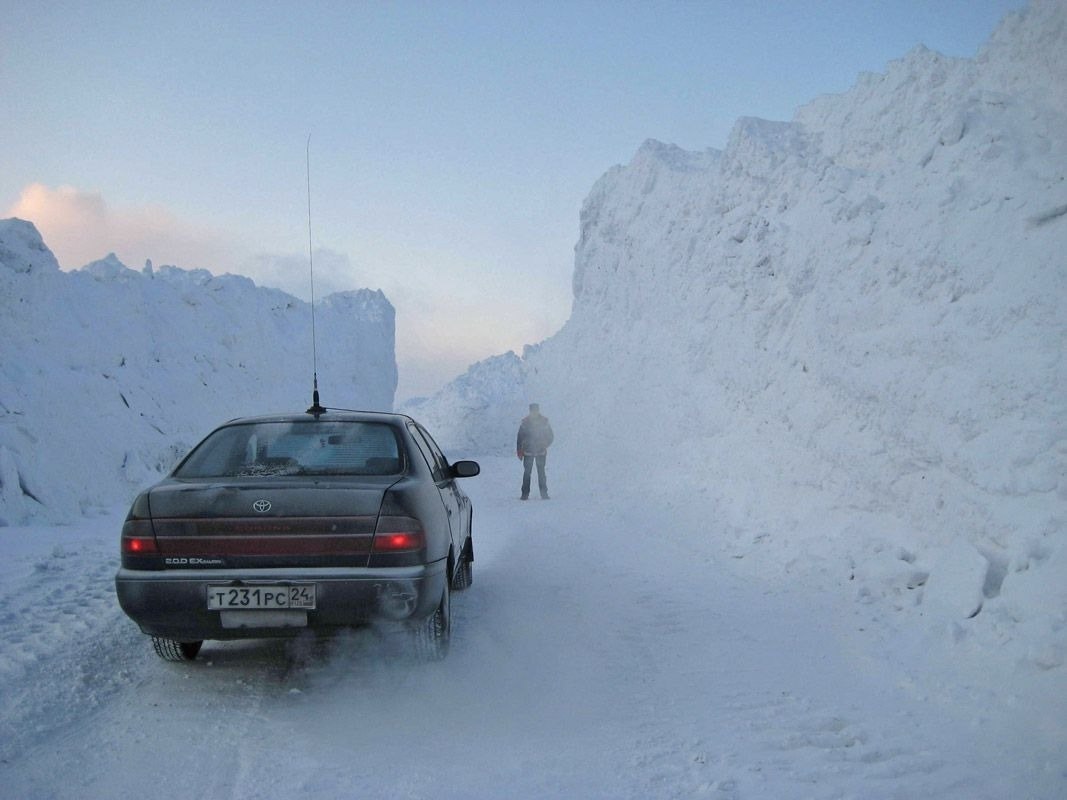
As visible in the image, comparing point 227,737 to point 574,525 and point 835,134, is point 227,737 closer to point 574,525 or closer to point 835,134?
point 574,525

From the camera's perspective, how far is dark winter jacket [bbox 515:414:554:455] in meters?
13.5

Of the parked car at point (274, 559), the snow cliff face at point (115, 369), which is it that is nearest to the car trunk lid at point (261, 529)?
the parked car at point (274, 559)

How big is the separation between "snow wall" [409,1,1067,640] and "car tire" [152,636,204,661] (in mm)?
4677

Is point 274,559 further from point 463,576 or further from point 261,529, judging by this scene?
point 463,576

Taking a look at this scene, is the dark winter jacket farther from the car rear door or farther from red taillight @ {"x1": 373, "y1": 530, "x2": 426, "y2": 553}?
red taillight @ {"x1": 373, "y1": 530, "x2": 426, "y2": 553}

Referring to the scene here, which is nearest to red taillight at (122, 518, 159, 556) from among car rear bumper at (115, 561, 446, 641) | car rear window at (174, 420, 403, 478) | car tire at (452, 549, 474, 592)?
car rear bumper at (115, 561, 446, 641)

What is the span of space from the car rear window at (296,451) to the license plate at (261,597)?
72 centimetres

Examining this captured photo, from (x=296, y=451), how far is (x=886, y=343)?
5.86 meters

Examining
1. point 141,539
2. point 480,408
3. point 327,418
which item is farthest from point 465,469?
point 480,408

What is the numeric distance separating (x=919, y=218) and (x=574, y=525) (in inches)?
212

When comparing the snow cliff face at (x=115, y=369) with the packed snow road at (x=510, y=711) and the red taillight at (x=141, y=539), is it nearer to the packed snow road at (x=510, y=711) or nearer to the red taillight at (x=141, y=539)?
the packed snow road at (x=510, y=711)

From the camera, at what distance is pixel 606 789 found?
3.01m

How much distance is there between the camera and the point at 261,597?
12.2 ft

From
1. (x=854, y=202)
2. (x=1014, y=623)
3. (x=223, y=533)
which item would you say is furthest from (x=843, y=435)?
(x=223, y=533)
